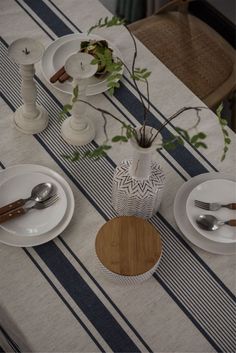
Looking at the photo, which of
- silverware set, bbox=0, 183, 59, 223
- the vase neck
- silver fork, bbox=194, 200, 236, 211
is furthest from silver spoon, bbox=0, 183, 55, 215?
silver fork, bbox=194, 200, 236, 211

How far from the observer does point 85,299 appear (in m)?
1.14

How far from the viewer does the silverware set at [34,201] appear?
1.18m

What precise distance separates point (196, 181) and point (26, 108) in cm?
43

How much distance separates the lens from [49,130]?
4.40ft

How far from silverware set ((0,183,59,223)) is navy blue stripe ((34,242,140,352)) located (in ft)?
0.28

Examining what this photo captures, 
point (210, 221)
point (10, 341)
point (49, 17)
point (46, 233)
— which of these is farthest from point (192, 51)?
point (10, 341)

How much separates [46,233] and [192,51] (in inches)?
38.8

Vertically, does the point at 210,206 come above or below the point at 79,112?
below

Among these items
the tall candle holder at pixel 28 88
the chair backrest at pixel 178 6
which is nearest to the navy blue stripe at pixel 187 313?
the tall candle holder at pixel 28 88

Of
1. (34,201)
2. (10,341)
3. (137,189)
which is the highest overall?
(137,189)

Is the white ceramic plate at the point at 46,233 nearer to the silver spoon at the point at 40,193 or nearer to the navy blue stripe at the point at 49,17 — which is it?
the silver spoon at the point at 40,193

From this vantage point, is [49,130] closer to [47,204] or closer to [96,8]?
[47,204]

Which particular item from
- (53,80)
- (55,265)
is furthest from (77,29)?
(55,265)

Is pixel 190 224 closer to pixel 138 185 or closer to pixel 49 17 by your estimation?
pixel 138 185
